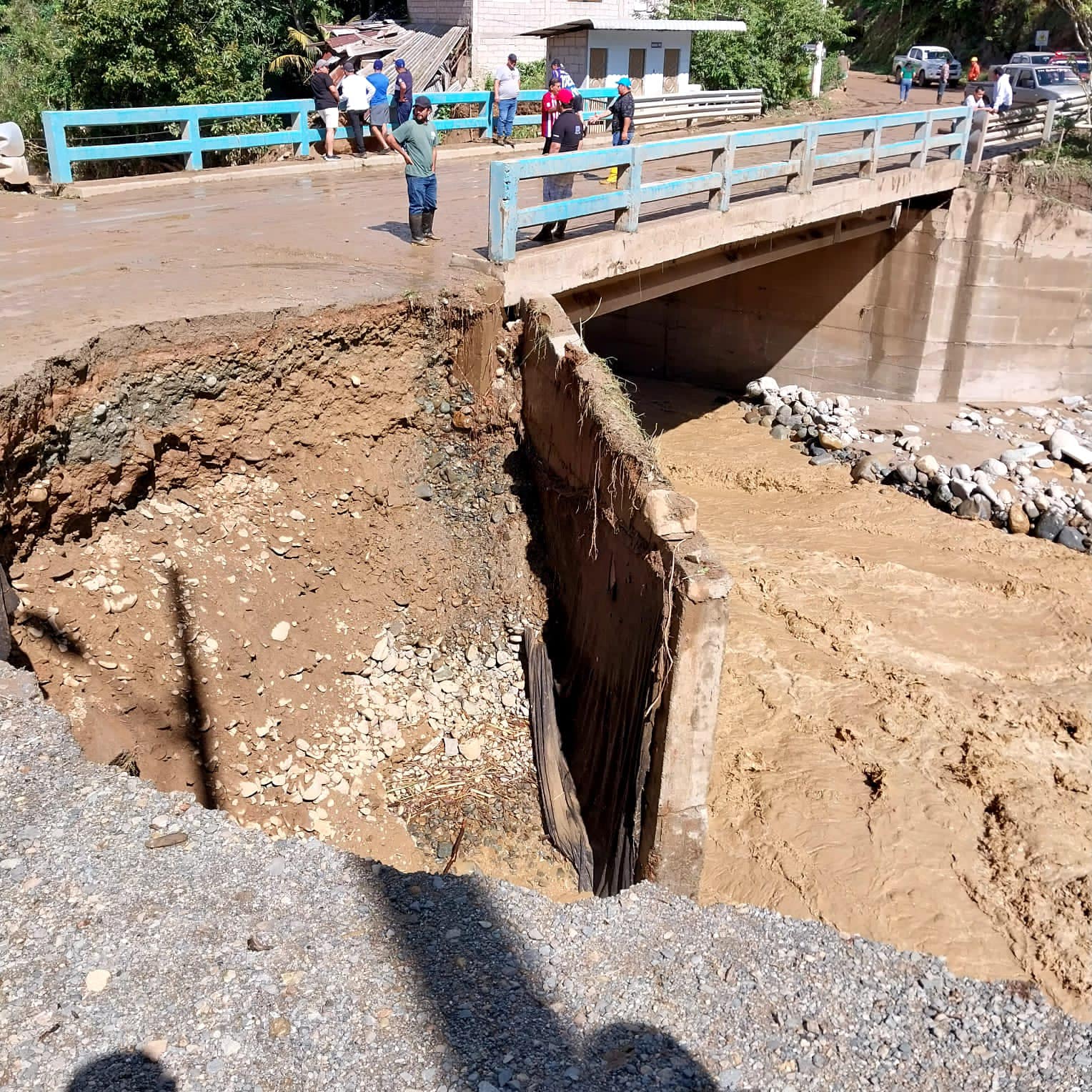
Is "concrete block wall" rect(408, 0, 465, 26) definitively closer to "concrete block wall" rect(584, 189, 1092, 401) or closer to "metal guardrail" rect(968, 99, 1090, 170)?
"concrete block wall" rect(584, 189, 1092, 401)

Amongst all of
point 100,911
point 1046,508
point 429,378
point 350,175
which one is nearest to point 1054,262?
point 1046,508

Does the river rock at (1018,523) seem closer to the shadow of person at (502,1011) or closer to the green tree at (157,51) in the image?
the shadow of person at (502,1011)

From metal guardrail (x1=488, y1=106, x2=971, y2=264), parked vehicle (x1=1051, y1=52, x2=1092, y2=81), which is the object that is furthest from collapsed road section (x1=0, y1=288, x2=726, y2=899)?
parked vehicle (x1=1051, y1=52, x2=1092, y2=81)

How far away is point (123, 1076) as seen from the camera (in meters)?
3.82

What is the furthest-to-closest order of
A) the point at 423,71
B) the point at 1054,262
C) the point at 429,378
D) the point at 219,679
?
1. the point at 423,71
2. the point at 1054,262
3. the point at 429,378
4. the point at 219,679

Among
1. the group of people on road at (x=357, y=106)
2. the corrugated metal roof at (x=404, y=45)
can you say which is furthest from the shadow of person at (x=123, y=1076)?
the corrugated metal roof at (x=404, y=45)

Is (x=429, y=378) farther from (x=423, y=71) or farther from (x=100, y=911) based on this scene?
(x=423, y=71)

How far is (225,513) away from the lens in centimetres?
823

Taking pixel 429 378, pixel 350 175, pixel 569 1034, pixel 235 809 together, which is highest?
pixel 350 175

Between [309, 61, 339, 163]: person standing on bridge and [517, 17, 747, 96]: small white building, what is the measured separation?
8946mm

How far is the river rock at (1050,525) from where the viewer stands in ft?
49.8

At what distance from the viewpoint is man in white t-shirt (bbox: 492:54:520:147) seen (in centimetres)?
1817

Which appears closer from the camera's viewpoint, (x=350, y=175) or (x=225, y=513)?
(x=225, y=513)

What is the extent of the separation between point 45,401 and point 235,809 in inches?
122
